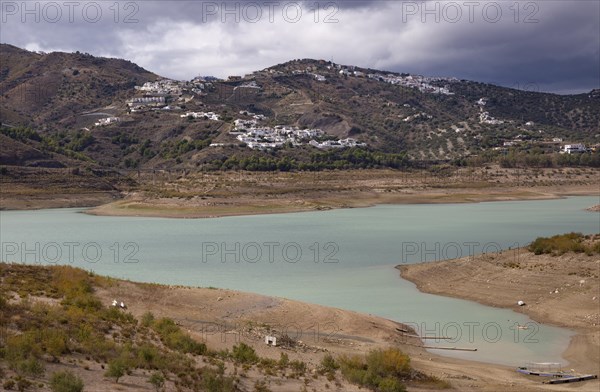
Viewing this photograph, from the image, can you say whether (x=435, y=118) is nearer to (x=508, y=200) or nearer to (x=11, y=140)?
(x=508, y=200)

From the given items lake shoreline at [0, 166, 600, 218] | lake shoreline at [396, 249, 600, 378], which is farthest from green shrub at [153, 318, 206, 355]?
lake shoreline at [0, 166, 600, 218]

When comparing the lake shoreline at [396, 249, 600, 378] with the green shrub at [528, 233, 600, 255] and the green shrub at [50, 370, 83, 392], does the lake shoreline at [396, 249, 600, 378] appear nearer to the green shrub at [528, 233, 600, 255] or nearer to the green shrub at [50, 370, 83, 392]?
the green shrub at [528, 233, 600, 255]

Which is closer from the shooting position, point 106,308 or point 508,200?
point 106,308

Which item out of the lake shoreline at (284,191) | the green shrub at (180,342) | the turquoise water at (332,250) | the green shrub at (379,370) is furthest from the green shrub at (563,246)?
the lake shoreline at (284,191)

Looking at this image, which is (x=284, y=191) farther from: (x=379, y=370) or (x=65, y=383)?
(x=65, y=383)

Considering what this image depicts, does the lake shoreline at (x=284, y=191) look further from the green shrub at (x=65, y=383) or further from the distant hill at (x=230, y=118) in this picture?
the green shrub at (x=65, y=383)

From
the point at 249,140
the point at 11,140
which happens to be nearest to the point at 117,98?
the point at 249,140
